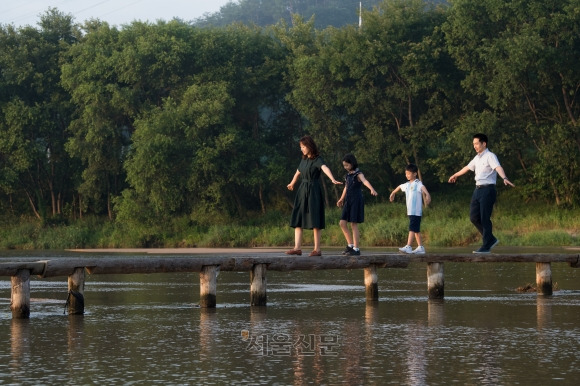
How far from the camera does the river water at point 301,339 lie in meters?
10.6

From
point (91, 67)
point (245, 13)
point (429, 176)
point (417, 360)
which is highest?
point (245, 13)

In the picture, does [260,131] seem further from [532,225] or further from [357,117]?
[532,225]

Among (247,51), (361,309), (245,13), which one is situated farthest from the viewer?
(245,13)

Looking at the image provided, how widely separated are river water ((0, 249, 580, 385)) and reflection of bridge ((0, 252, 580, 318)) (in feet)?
0.98

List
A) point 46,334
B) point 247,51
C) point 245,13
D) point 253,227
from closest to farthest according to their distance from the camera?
point 46,334
point 253,227
point 247,51
point 245,13

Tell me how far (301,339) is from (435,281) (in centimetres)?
676

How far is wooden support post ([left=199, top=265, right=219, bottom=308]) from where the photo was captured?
1750 cm

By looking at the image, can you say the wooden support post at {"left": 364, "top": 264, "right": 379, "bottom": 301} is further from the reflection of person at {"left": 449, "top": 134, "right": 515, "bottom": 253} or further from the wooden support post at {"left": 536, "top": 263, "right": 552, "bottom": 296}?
the wooden support post at {"left": 536, "top": 263, "right": 552, "bottom": 296}

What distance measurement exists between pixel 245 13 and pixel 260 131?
4977 inches

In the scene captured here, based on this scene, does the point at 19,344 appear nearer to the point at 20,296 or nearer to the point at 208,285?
the point at 20,296

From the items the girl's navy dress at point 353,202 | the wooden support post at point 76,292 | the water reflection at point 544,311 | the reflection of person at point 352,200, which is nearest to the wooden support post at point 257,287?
the reflection of person at point 352,200

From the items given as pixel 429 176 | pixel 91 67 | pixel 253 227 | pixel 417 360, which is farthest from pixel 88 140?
pixel 417 360

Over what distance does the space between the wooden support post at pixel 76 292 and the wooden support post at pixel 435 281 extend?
20.4ft

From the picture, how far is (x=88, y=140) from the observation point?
214 feet
